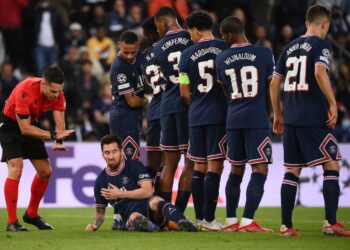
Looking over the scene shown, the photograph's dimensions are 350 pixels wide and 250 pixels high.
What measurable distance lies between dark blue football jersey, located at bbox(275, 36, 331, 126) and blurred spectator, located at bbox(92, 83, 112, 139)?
352 inches

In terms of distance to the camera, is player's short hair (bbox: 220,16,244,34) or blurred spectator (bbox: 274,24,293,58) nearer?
player's short hair (bbox: 220,16,244,34)

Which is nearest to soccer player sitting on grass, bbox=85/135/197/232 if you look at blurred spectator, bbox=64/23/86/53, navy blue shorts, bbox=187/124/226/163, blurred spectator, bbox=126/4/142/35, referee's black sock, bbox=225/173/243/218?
referee's black sock, bbox=225/173/243/218

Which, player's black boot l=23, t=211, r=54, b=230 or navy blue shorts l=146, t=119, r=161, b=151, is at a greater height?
navy blue shorts l=146, t=119, r=161, b=151

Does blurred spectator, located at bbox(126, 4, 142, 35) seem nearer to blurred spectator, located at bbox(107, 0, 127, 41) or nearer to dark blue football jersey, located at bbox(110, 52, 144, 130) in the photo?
blurred spectator, located at bbox(107, 0, 127, 41)

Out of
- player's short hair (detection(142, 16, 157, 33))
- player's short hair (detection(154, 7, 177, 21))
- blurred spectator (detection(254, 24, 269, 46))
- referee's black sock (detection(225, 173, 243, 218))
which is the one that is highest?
blurred spectator (detection(254, 24, 269, 46))

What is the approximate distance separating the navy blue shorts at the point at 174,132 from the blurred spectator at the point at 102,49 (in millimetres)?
9259

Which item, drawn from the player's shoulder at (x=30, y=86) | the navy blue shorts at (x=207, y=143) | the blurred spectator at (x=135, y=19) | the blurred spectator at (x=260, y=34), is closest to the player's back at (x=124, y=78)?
the player's shoulder at (x=30, y=86)

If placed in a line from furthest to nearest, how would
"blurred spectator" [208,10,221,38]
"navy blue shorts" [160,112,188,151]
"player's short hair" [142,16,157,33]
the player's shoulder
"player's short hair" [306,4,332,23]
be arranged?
"blurred spectator" [208,10,221,38] → "player's short hair" [142,16,157,33] → "navy blue shorts" [160,112,188,151] → the player's shoulder → "player's short hair" [306,4,332,23]

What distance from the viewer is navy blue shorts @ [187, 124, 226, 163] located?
42.7 feet

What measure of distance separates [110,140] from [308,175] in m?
7.18

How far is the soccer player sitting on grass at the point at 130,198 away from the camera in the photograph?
41.2 ft

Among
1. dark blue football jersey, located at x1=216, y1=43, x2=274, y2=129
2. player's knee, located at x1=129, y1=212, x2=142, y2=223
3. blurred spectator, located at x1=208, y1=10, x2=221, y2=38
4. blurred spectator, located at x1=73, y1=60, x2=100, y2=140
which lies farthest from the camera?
blurred spectator, located at x1=208, y1=10, x2=221, y2=38

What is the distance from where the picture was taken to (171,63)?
13719 millimetres

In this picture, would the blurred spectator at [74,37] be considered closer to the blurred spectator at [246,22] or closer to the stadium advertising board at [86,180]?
the blurred spectator at [246,22]
